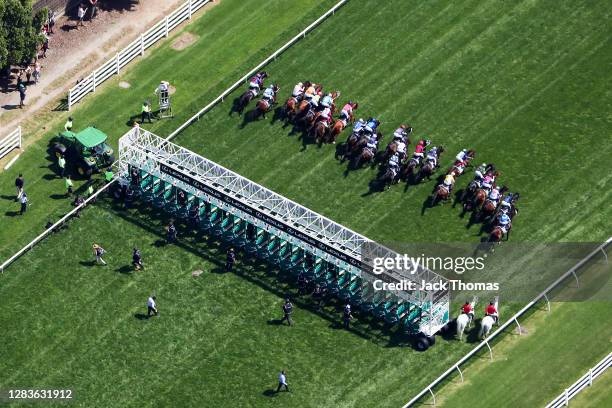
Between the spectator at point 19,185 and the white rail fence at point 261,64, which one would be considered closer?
the spectator at point 19,185

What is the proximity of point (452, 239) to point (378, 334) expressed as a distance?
8.19 metres

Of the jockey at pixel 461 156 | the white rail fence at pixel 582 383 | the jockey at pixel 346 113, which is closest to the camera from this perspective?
the white rail fence at pixel 582 383

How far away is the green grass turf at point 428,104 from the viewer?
391 ft

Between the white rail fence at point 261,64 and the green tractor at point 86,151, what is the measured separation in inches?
178

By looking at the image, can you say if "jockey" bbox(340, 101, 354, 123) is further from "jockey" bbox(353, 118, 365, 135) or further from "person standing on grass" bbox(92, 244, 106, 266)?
"person standing on grass" bbox(92, 244, 106, 266)

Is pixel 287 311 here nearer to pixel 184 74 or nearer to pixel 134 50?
pixel 184 74

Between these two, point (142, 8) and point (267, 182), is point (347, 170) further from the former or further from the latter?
point (142, 8)

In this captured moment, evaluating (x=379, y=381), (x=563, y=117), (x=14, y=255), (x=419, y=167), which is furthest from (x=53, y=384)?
(x=563, y=117)

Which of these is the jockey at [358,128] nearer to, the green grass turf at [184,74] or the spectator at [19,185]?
the green grass turf at [184,74]

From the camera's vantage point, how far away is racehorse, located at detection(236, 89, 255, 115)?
126375mm

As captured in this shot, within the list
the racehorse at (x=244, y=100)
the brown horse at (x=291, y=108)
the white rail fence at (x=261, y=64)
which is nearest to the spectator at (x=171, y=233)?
the white rail fence at (x=261, y=64)

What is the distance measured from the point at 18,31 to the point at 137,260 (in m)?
19.5

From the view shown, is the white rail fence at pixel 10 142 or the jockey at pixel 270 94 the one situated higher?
the jockey at pixel 270 94

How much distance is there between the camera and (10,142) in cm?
12594
